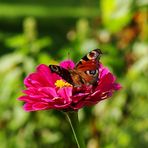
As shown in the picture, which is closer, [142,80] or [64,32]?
[142,80]

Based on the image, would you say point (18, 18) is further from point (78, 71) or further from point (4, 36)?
point (78, 71)

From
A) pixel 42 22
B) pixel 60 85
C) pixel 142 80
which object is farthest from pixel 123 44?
pixel 42 22

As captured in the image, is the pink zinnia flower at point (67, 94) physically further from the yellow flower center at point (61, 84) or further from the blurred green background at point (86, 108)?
the blurred green background at point (86, 108)

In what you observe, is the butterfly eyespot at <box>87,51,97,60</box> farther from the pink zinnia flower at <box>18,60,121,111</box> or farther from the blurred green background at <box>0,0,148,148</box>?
the blurred green background at <box>0,0,148,148</box>

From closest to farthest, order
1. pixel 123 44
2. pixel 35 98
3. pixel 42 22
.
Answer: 1. pixel 35 98
2. pixel 123 44
3. pixel 42 22

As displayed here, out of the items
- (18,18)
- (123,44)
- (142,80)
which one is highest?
(18,18)

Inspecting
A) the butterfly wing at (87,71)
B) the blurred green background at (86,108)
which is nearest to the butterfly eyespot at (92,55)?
the butterfly wing at (87,71)

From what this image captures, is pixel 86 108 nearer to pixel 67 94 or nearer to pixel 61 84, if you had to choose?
pixel 61 84

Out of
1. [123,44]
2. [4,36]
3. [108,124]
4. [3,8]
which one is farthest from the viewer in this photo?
[3,8]

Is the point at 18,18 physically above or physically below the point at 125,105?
above
